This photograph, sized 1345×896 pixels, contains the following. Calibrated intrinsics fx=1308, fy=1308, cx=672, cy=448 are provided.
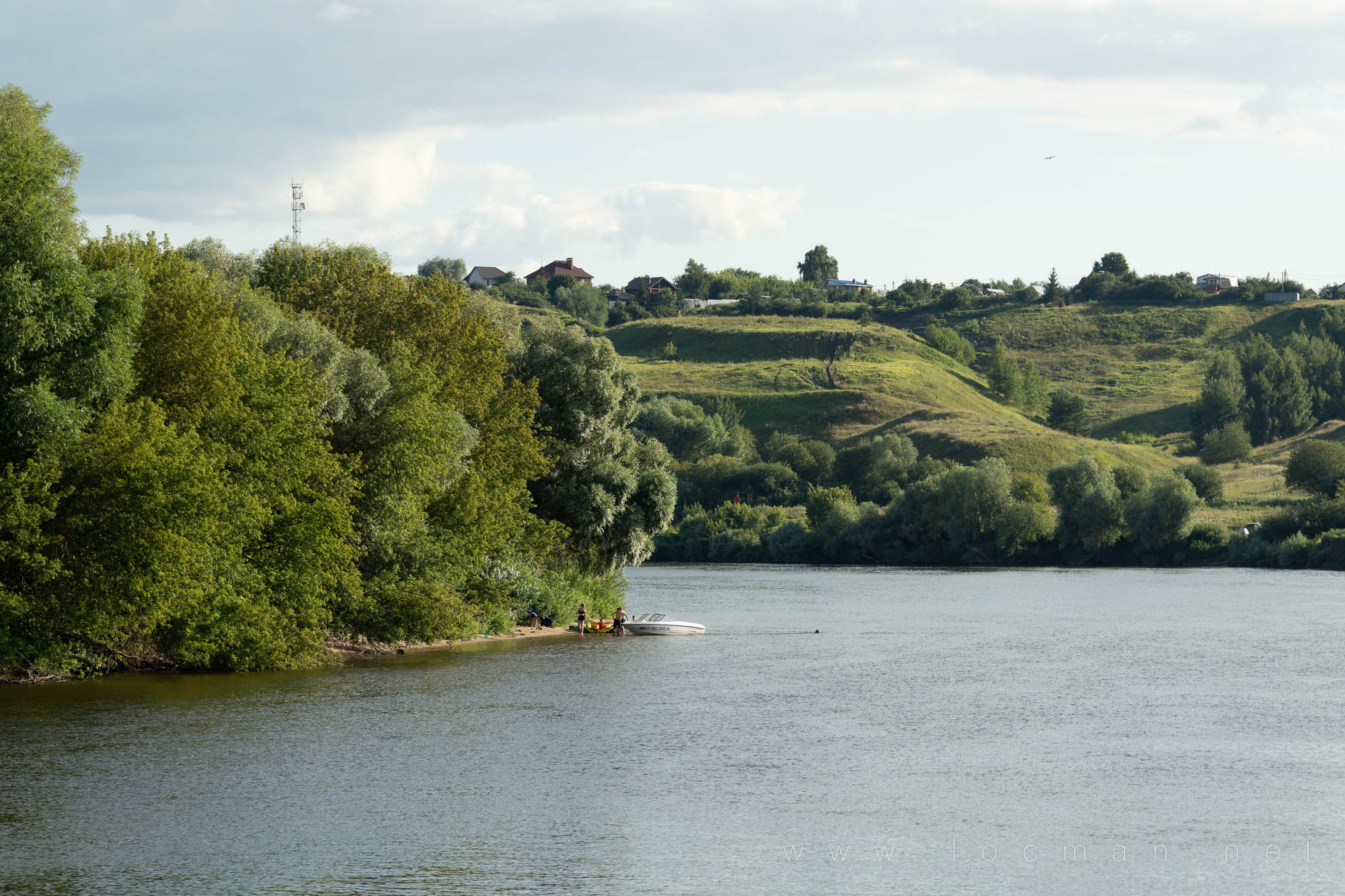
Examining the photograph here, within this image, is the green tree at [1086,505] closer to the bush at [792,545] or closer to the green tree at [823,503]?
the green tree at [823,503]

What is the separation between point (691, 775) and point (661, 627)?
3145cm

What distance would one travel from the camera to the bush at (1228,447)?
7431 inches

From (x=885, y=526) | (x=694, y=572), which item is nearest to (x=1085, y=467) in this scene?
(x=885, y=526)

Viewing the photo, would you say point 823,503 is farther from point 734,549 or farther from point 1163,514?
point 1163,514

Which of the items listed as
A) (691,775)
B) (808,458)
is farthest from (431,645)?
(808,458)

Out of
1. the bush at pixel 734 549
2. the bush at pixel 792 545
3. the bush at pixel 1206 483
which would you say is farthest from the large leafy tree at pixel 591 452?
the bush at pixel 1206 483

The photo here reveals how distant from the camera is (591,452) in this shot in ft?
206

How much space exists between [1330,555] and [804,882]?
4281 inches

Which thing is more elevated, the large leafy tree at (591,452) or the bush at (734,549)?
the large leafy tree at (591,452)

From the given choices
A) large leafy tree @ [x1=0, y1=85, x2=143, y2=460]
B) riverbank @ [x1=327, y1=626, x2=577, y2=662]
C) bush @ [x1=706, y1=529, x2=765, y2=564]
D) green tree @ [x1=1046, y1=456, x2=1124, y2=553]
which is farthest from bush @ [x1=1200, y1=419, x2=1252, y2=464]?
large leafy tree @ [x1=0, y1=85, x2=143, y2=460]

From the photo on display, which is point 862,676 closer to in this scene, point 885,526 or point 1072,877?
point 1072,877

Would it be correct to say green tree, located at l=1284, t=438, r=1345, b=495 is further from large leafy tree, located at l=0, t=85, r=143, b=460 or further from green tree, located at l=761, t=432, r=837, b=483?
large leafy tree, located at l=0, t=85, r=143, b=460

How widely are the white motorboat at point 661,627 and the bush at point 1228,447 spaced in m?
147

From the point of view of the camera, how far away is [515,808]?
25.8 m
